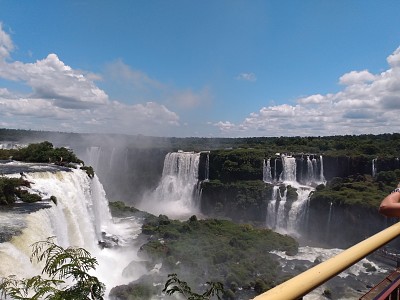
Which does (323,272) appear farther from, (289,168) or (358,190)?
(289,168)

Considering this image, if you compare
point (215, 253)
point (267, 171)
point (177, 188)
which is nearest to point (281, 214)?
point (267, 171)

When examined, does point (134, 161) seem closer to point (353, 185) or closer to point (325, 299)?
point (353, 185)

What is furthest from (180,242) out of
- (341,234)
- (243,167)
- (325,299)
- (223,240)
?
(243,167)

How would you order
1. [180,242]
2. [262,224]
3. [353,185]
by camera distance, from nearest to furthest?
[180,242] < [353,185] < [262,224]

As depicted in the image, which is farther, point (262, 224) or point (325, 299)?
point (262, 224)

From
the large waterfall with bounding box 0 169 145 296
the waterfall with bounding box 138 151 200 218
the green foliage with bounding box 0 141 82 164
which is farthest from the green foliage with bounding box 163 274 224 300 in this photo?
the waterfall with bounding box 138 151 200 218

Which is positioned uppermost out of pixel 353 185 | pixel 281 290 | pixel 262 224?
pixel 281 290

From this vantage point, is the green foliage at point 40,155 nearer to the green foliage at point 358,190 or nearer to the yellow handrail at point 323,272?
the green foliage at point 358,190

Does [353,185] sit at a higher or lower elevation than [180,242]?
higher
